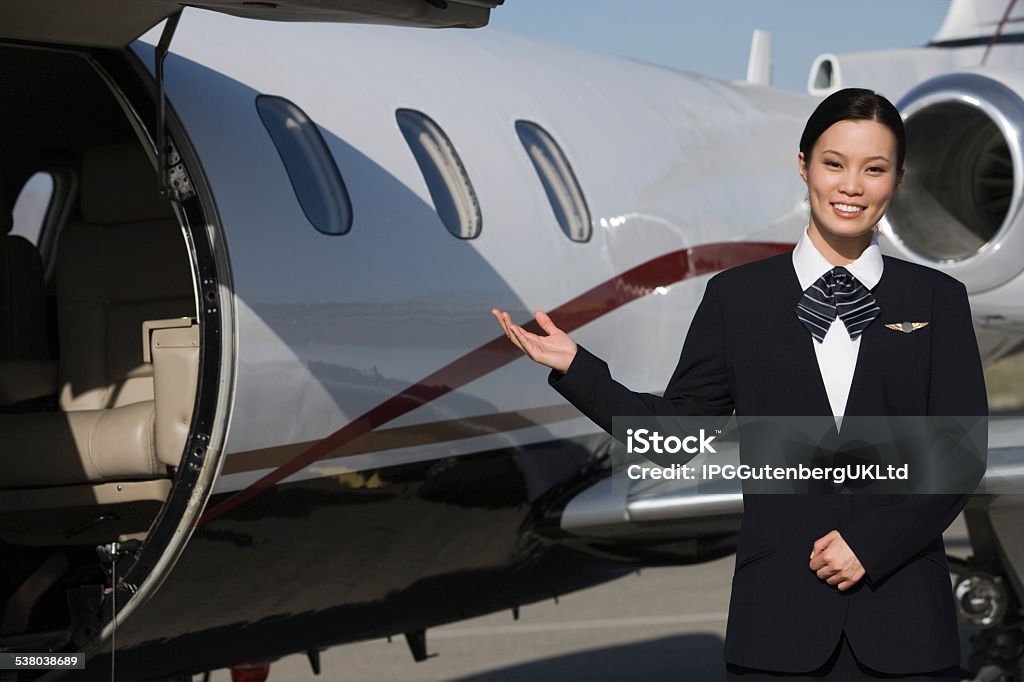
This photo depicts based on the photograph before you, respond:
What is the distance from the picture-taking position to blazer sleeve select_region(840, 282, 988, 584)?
8.93 feet

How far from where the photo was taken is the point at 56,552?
609 centimetres

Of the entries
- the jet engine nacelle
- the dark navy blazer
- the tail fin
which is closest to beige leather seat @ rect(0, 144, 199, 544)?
the dark navy blazer

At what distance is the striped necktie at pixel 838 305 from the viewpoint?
2.82 m

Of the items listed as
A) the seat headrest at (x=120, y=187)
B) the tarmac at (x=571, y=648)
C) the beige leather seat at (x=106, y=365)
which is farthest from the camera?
the tarmac at (x=571, y=648)

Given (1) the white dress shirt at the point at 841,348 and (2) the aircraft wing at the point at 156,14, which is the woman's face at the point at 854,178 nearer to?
(1) the white dress shirt at the point at 841,348

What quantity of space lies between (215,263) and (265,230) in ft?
1.12

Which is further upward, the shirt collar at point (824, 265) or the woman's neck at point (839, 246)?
the woman's neck at point (839, 246)

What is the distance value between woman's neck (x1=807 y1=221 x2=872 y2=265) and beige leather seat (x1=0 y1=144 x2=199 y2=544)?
3143 millimetres

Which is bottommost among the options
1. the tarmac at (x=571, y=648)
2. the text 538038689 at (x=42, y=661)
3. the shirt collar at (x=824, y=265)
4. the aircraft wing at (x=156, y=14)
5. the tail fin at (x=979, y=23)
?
the tarmac at (x=571, y=648)

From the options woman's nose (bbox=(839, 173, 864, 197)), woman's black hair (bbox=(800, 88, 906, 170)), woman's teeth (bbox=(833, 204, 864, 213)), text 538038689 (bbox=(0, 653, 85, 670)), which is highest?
woman's black hair (bbox=(800, 88, 906, 170))

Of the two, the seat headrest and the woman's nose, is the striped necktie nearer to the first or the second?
the woman's nose

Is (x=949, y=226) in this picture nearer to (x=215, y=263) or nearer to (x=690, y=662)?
(x=690, y=662)

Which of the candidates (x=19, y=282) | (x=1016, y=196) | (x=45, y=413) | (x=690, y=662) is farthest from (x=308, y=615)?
(x=690, y=662)

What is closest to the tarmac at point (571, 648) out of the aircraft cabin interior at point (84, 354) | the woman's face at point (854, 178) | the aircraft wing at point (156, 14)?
the aircraft cabin interior at point (84, 354)
